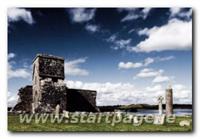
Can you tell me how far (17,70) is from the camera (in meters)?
8.89

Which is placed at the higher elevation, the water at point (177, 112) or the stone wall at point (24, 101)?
the stone wall at point (24, 101)

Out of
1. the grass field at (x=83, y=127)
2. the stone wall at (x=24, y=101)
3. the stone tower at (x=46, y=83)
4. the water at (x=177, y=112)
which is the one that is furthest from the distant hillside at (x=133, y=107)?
the stone wall at (x=24, y=101)

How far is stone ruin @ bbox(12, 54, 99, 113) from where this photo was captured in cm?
891

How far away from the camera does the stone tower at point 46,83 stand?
893cm

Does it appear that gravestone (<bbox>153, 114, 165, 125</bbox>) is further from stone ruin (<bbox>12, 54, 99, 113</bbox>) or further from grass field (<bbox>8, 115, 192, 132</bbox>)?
stone ruin (<bbox>12, 54, 99, 113</bbox>)

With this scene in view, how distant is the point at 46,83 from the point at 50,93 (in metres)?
0.14

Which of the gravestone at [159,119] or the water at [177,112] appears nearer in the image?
the water at [177,112]

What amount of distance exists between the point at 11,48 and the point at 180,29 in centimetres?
217

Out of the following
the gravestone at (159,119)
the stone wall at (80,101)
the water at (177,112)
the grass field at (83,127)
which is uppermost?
the stone wall at (80,101)

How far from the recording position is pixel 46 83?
904cm

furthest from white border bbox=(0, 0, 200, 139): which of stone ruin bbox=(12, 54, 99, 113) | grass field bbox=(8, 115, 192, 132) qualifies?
stone ruin bbox=(12, 54, 99, 113)
